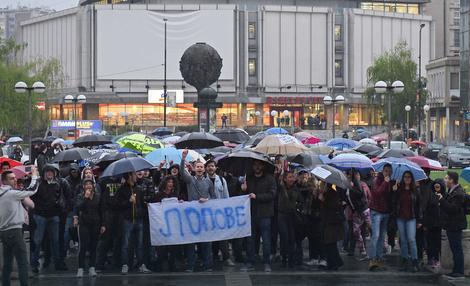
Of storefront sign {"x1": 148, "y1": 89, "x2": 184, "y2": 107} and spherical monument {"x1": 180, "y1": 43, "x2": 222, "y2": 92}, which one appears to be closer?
spherical monument {"x1": 180, "y1": 43, "x2": 222, "y2": 92}

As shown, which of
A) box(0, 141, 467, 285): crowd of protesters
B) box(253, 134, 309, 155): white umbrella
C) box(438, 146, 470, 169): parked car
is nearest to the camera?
box(0, 141, 467, 285): crowd of protesters

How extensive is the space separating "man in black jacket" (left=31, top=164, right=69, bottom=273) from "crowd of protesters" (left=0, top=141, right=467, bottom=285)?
0.6 inches

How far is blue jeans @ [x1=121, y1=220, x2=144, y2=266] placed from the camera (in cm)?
1686

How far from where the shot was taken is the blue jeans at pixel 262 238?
17.2 m

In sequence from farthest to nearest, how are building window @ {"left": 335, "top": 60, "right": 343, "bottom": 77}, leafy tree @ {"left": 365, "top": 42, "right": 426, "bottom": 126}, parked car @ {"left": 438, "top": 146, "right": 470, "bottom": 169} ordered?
building window @ {"left": 335, "top": 60, "right": 343, "bottom": 77}, leafy tree @ {"left": 365, "top": 42, "right": 426, "bottom": 126}, parked car @ {"left": 438, "top": 146, "right": 470, "bottom": 169}

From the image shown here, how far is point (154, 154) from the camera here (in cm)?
2084

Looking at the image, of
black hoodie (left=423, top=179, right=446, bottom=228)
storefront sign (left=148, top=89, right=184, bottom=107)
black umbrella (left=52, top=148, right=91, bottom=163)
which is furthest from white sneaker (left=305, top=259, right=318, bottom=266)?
storefront sign (left=148, top=89, right=184, bottom=107)

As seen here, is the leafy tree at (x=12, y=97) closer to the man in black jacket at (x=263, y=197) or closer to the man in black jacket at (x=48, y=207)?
the man in black jacket at (x=48, y=207)

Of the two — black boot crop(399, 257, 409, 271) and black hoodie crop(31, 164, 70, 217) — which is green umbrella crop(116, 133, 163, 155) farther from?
black boot crop(399, 257, 409, 271)

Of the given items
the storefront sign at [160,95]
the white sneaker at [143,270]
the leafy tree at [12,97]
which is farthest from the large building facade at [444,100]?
the white sneaker at [143,270]

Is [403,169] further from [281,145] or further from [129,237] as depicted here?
[281,145]

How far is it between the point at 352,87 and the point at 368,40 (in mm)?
5629

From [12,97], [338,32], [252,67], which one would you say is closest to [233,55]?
[252,67]

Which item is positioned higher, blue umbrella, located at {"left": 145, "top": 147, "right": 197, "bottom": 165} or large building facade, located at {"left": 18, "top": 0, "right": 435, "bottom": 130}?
large building facade, located at {"left": 18, "top": 0, "right": 435, "bottom": 130}
